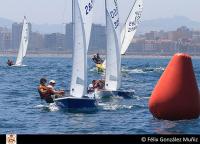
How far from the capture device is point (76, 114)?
26672 millimetres

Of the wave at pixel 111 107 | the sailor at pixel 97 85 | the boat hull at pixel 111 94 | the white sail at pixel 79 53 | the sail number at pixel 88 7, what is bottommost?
the wave at pixel 111 107

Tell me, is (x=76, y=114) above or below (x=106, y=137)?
below

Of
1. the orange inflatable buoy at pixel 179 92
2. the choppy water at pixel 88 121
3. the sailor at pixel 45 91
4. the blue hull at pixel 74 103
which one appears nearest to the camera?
the choppy water at pixel 88 121

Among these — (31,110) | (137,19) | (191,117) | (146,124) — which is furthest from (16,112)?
(137,19)

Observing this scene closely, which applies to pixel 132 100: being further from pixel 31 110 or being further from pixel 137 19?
pixel 137 19

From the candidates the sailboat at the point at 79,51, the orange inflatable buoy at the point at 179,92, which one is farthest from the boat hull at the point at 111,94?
the orange inflatable buoy at the point at 179,92

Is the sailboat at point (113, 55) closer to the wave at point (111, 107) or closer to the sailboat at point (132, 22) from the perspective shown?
the wave at point (111, 107)

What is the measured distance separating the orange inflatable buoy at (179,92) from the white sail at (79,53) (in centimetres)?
700

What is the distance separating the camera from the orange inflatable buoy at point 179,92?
20.9 metres

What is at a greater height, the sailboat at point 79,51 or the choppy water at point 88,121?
the sailboat at point 79,51

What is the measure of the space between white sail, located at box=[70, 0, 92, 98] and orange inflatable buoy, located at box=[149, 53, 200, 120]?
7.00m

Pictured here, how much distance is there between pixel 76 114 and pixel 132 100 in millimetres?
10231

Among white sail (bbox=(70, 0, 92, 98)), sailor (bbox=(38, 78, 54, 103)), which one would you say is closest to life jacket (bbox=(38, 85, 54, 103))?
sailor (bbox=(38, 78, 54, 103))

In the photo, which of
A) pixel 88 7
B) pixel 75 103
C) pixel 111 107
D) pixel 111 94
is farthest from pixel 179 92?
pixel 111 94
